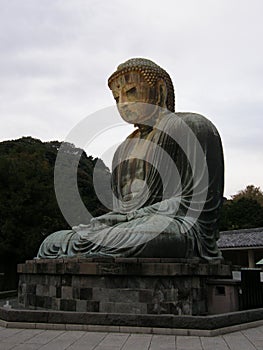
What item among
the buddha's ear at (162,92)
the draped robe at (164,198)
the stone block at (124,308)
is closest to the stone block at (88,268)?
the draped robe at (164,198)

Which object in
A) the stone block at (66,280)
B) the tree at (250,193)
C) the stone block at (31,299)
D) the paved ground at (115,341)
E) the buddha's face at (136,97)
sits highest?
the tree at (250,193)

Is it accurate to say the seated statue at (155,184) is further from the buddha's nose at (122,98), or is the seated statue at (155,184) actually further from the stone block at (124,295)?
the stone block at (124,295)

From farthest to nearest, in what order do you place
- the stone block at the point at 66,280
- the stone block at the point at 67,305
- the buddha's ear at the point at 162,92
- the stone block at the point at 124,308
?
the buddha's ear at the point at 162,92
the stone block at the point at 66,280
the stone block at the point at 67,305
the stone block at the point at 124,308

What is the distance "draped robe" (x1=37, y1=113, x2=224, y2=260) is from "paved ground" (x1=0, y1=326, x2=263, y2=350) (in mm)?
1466

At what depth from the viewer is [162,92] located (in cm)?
912

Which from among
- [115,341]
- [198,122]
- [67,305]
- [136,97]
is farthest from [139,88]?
[115,341]

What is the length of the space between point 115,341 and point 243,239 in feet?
72.2

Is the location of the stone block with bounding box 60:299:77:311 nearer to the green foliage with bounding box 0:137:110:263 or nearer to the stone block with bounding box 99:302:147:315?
the stone block with bounding box 99:302:147:315

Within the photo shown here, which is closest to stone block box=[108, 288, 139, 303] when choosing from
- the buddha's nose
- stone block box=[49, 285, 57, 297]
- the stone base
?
the stone base

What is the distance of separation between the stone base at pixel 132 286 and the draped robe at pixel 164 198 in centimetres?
34

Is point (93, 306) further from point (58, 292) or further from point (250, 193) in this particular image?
point (250, 193)

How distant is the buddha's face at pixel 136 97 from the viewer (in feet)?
29.1

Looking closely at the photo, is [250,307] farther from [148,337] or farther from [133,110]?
[133,110]

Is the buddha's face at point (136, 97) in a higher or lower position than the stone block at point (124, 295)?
higher
